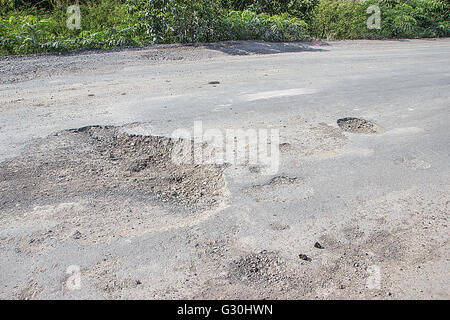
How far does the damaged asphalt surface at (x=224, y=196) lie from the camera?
2592 millimetres

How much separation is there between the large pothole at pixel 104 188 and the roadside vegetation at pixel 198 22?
699 centimetres

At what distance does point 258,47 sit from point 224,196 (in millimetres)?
8490

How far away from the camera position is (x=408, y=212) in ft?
11.1

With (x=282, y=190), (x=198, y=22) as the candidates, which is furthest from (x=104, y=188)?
(x=198, y=22)

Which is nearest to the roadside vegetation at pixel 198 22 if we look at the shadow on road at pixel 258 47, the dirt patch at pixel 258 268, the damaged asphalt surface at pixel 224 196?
the shadow on road at pixel 258 47

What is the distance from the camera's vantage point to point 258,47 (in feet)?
36.4

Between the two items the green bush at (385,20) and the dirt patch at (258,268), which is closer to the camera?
the dirt patch at (258,268)

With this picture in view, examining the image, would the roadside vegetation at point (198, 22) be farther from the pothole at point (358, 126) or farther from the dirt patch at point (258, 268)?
the dirt patch at point (258, 268)

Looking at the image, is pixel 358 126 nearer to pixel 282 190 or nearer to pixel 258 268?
pixel 282 190

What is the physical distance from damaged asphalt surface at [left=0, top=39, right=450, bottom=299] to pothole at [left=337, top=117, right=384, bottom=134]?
29 mm

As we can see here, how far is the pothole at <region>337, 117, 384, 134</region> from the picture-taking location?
16.7ft

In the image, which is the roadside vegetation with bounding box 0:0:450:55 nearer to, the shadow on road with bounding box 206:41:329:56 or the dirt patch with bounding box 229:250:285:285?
the shadow on road with bounding box 206:41:329:56

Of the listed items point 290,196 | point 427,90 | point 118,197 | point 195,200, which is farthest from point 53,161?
point 427,90

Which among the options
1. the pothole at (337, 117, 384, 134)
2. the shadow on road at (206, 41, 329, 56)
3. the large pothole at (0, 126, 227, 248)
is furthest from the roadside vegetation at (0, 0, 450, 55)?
the pothole at (337, 117, 384, 134)
